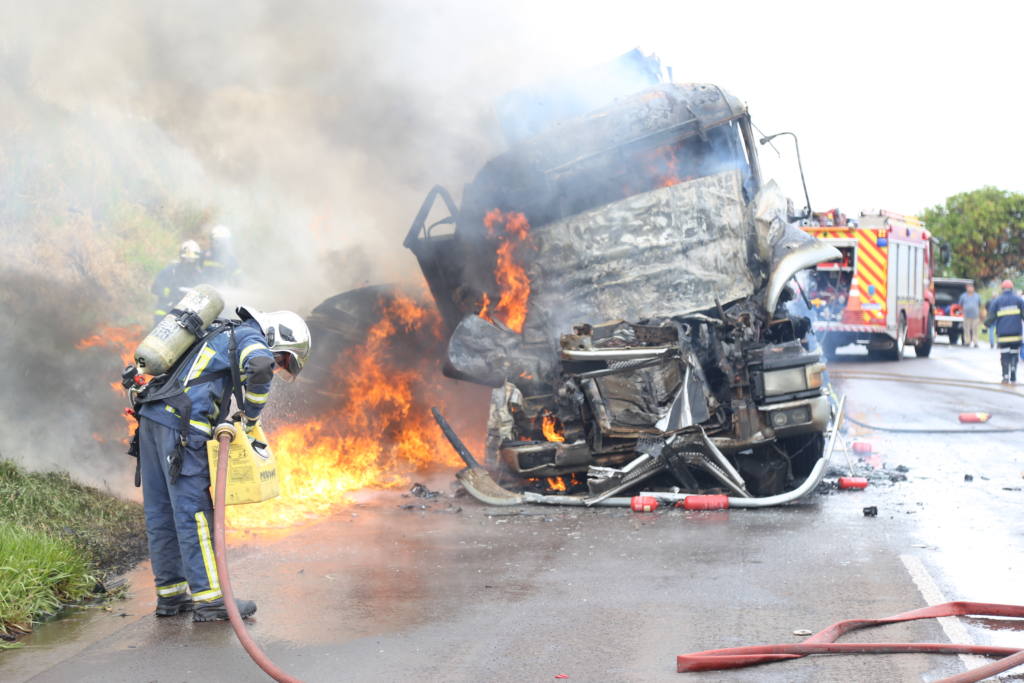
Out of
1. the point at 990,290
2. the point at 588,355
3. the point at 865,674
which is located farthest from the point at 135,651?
the point at 990,290

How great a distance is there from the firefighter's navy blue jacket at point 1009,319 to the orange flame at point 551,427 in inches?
438

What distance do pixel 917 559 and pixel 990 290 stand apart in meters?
44.4

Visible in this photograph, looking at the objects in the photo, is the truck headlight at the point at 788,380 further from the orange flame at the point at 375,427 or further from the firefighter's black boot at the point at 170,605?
the firefighter's black boot at the point at 170,605

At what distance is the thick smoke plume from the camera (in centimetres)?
942

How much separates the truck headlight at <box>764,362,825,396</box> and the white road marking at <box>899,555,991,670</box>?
64.0 inches

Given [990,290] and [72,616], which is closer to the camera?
[72,616]

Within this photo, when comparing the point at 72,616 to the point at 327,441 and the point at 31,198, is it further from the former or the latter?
the point at 31,198

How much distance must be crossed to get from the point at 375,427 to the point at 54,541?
3807 mm

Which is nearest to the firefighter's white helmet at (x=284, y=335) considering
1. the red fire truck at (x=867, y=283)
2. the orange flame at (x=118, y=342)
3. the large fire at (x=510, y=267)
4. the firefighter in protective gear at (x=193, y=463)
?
the firefighter in protective gear at (x=193, y=463)

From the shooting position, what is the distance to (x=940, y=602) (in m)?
4.61

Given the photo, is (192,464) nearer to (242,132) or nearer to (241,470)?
(241,470)

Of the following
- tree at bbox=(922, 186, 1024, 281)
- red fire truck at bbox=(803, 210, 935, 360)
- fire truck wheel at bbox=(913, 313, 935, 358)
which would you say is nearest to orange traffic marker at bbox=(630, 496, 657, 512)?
red fire truck at bbox=(803, 210, 935, 360)

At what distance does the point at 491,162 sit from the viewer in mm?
8125

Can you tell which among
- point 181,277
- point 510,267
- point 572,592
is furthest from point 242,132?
point 572,592
